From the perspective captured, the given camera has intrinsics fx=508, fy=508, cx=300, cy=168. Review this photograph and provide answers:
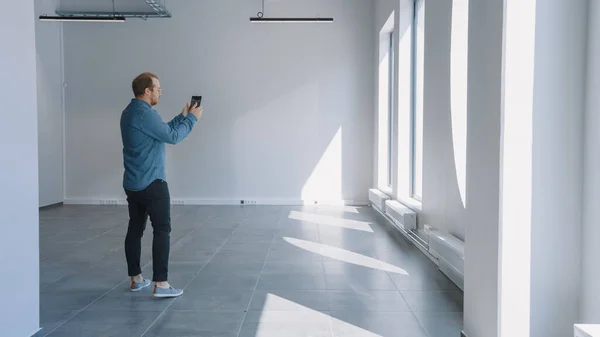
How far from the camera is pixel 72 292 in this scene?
4113mm

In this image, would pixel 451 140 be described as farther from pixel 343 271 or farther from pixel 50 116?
A: pixel 50 116

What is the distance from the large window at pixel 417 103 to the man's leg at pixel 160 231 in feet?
13.7

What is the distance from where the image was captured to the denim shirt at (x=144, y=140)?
373 centimetres

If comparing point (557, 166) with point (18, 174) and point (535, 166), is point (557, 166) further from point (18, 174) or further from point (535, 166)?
point (18, 174)

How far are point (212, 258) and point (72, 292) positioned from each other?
1.54 meters

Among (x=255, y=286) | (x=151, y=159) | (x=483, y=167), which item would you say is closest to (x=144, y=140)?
(x=151, y=159)

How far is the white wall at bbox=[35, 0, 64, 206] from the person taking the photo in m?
9.82

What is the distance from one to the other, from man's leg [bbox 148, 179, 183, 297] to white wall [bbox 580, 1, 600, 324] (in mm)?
2707

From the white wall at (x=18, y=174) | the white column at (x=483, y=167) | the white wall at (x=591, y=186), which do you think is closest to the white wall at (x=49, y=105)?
the white wall at (x=18, y=174)

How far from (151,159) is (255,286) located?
1363 millimetres

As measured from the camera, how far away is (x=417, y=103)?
24.3 feet

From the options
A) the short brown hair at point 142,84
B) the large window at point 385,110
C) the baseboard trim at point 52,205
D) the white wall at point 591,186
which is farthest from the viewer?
the baseboard trim at point 52,205

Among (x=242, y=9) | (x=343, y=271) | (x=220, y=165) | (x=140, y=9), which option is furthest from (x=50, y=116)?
(x=343, y=271)

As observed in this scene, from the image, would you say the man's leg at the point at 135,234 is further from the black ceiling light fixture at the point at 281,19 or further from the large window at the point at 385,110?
the black ceiling light fixture at the point at 281,19
